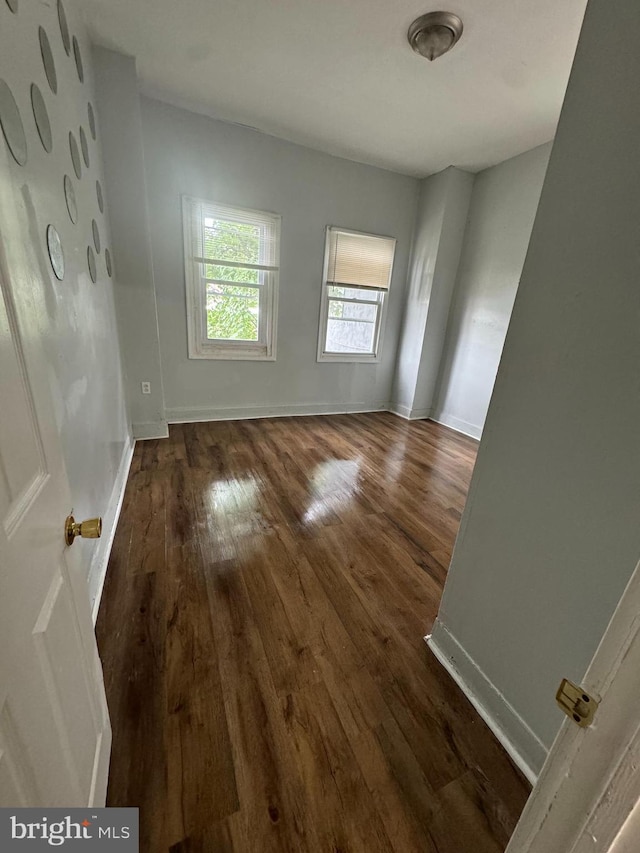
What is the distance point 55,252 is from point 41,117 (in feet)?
1.57

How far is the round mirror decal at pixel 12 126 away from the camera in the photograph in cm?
94

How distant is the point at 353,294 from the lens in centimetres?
416

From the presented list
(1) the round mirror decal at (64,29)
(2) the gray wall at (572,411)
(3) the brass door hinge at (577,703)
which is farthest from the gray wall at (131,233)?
(3) the brass door hinge at (577,703)

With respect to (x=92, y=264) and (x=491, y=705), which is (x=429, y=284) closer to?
(x=92, y=264)

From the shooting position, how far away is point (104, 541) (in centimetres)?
169

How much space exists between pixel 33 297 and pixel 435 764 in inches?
75.4

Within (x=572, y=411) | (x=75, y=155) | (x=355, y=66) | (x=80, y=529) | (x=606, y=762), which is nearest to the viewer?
(x=606, y=762)

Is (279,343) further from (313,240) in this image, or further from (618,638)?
(618,638)

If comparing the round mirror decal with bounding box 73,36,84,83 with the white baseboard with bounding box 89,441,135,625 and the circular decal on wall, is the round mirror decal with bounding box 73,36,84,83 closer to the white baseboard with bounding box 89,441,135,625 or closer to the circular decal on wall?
the circular decal on wall

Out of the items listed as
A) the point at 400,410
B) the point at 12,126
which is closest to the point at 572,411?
the point at 12,126

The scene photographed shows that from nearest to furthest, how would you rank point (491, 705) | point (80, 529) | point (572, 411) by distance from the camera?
1. point (80, 529)
2. point (572, 411)
3. point (491, 705)

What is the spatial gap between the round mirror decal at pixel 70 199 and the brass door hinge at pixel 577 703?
2.28 m

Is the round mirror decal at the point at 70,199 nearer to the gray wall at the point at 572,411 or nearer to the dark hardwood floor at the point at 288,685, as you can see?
the dark hardwood floor at the point at 288,685

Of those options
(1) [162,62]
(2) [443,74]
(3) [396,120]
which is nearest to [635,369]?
(2) [443,74]
